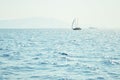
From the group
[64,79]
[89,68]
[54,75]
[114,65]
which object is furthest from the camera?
[114,65]

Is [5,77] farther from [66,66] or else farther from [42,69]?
[66,66]

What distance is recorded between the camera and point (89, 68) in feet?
99.2

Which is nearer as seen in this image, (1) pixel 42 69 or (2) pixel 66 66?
(1) pixel 42 69

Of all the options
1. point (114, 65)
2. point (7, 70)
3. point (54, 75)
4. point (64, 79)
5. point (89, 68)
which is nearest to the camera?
point (64, 79)

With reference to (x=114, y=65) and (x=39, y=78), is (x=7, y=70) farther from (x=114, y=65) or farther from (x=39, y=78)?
(x=114, y=65)

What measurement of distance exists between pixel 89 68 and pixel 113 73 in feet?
11.9

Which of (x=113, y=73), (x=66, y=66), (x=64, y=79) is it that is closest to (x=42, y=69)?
(x=66, y=66)

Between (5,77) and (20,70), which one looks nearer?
(5,77)

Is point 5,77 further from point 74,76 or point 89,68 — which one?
point 89,68

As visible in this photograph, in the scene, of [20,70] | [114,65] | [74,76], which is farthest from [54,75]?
[114,65]

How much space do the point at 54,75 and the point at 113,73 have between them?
6.08 meters

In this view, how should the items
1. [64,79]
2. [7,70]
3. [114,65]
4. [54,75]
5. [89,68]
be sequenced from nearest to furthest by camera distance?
[64,79]
[54,75]
[7,70]
[89,68]
[114,65]

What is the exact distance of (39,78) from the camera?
961 inches

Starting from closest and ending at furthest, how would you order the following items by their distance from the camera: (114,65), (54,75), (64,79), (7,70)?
(64,79)
(54,75)
(7,70)
(114,65)
